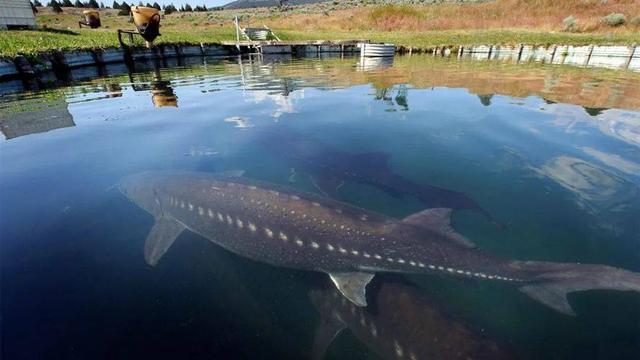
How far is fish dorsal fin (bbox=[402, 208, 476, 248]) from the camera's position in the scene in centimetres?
448

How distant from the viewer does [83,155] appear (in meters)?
8.65

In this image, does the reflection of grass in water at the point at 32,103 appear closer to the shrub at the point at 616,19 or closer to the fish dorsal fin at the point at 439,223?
the fish dorsal fin at the point at 439,223

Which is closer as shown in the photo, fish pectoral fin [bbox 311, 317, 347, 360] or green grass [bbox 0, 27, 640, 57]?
fish pectoral fin [bbox 311, 317, 347, 360]

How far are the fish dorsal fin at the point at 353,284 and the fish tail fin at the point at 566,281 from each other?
175 cm

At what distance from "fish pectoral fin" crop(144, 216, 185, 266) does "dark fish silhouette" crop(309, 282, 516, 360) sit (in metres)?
2.29

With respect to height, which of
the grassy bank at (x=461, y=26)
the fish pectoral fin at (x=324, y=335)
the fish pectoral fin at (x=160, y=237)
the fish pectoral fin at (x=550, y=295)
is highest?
the grassy bank at (x=461, y=26)

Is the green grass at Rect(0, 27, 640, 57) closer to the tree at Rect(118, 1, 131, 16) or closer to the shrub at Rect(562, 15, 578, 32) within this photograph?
the shrub at Rect(562, 15, 578, 32)

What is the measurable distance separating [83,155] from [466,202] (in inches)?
346

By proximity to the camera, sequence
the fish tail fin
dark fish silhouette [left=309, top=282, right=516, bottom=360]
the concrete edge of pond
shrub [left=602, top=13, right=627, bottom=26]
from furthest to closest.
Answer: shrub [left=602, top=13, right=627, bottom=26]
the concrete edge of pond
the fish tail fin
dark fish silhouette [left=309, top=282, right=516, bottom=360]

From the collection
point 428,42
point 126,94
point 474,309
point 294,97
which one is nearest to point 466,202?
point 474,309

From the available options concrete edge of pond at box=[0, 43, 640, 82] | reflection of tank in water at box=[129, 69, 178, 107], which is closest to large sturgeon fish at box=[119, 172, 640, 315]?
reflection of tank in water at box=[129, 69, 178, 107]

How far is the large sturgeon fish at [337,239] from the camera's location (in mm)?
3951

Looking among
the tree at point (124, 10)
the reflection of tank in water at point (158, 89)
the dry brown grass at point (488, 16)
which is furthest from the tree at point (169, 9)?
the reflection of tank in water at point (158, 89)

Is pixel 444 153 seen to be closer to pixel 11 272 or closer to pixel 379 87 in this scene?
pixel 11 272
